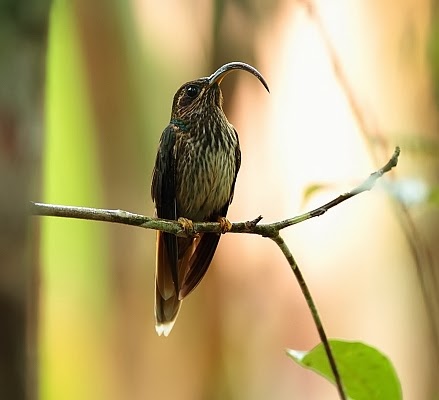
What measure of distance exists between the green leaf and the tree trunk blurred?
415 millimetres

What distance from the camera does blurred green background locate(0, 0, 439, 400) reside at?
4.09 ft

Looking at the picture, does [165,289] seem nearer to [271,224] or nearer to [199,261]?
[199,261]

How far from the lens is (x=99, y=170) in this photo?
1.32 m

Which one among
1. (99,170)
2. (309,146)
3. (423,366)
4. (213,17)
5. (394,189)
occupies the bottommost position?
(423,366)

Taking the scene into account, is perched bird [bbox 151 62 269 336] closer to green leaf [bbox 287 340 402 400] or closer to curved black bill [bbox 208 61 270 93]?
curved black bill [bbox 208 61 270 93]

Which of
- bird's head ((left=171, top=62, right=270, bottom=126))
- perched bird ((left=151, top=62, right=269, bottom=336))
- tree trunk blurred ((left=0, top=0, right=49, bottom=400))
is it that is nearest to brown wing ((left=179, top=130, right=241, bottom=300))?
perched bird ((left=151, top=62, right=269, bottom=336))

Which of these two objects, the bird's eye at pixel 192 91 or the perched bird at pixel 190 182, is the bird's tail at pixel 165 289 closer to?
the perched bird at pixel 190 182

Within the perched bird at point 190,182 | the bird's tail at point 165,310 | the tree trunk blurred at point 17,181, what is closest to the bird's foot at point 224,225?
the perched bird at point 190,182

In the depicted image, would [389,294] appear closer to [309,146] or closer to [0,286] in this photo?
[309,146]

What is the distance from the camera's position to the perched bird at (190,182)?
3.08ft

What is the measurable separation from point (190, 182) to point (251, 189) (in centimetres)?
57

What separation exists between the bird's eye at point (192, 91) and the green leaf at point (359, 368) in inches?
15.9

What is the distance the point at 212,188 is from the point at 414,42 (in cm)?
105

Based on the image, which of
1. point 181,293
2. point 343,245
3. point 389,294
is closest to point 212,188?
point 181,293
